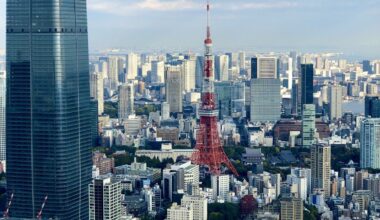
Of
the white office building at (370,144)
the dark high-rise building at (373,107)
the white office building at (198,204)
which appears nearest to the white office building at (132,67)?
the dark high-rise building at (373,107)

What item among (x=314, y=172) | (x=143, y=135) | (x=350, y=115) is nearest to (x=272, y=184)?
(x=314, y=172)

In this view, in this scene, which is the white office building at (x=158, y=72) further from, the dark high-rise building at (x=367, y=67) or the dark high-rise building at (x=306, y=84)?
the dark high-rise building at (x=367, y=67)

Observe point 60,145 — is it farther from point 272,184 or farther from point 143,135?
point 143,135

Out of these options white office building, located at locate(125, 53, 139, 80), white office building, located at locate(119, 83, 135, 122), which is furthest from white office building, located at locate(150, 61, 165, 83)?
white office building, located at locate(119, 83, 135, 122)

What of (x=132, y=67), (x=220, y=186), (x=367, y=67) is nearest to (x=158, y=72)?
(x=132, y=67)

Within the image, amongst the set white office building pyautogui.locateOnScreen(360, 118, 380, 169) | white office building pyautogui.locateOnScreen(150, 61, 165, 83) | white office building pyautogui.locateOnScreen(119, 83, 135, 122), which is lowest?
white office building pyautogui.locateOnScreen(360, 118, 380, 169)

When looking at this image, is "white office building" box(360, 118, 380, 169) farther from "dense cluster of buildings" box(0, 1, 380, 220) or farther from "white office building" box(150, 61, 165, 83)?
"white office building" box(150, 61, 165, 83)
